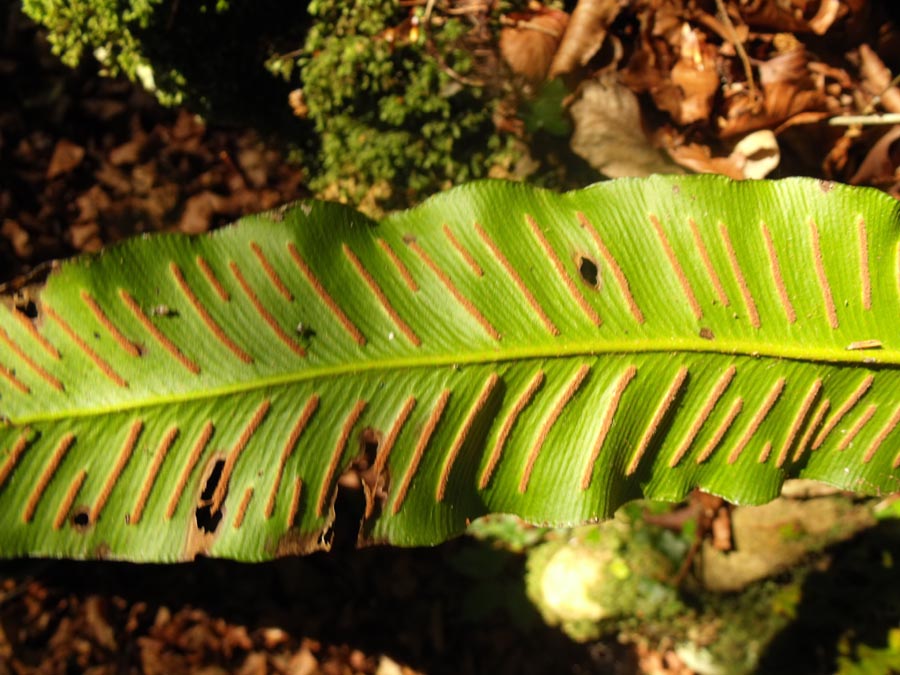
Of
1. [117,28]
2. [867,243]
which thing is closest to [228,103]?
[117,28]

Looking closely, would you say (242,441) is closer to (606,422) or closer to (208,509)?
(208,509)

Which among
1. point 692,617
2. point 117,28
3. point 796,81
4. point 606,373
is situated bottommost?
point 692,617

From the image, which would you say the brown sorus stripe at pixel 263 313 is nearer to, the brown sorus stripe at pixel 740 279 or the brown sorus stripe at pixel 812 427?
the brown sorus stripe at pixel 740 279

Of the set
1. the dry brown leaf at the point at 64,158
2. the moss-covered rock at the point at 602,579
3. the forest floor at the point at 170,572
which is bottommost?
the moss-covered rock at the point at 602,579

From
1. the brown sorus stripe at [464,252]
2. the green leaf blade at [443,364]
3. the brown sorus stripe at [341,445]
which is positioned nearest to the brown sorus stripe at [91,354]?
the green leaf blade at [443,364]

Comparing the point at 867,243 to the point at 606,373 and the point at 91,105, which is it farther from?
the point at 91,105

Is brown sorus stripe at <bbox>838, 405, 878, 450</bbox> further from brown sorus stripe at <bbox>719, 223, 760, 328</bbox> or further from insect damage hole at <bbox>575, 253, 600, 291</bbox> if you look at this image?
insect damage hole at <bbox>575, 253, 600, 291</bbox>
